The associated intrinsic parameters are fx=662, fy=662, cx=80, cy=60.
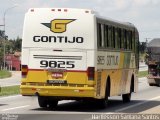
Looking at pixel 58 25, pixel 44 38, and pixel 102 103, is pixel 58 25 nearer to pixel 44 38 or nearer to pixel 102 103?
pixel 44 38

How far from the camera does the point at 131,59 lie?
27297mm

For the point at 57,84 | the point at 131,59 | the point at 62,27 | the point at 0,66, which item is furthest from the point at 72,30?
the point at 0,66

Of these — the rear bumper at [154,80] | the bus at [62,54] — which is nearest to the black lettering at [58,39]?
the bus at [62,54]

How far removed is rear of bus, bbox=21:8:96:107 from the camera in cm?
2094

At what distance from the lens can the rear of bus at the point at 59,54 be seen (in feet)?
68.7

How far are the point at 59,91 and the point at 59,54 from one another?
3.94ft

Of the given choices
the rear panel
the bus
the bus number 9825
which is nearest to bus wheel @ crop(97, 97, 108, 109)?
the bus

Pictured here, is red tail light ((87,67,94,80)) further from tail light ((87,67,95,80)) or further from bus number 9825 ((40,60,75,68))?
bus number 9825 ((40,60,75,68))

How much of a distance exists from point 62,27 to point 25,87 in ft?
7.39

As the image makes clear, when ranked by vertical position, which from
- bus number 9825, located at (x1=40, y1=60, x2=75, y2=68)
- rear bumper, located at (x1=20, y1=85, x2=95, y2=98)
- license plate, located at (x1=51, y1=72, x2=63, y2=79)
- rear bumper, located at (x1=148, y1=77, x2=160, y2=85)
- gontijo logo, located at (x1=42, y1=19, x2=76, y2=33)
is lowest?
rear bumper, located at (x1=148, y1=77, x2=160, y2=85)

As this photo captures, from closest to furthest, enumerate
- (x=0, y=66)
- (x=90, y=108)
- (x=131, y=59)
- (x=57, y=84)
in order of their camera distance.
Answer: (x=57, y=84), (x=90, y=108), (x=131, y=59), (x=0, y=66)

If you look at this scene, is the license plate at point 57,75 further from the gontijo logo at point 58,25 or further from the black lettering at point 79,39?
the gontijo logo at point 58,25

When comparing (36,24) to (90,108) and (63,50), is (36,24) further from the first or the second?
(90,108)

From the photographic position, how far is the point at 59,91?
20.9 metres
